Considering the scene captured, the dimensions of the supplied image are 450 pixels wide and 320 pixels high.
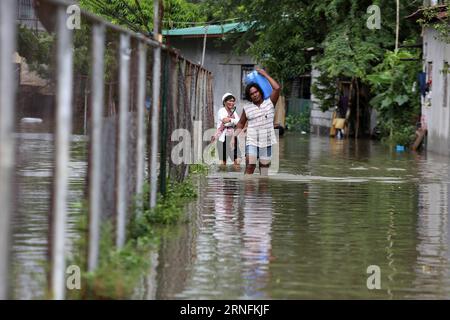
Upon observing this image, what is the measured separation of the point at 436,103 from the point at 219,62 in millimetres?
23317

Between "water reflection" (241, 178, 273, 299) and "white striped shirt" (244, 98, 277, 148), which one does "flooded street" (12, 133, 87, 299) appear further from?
"white striped shirt" (244, 98, 277, 148)

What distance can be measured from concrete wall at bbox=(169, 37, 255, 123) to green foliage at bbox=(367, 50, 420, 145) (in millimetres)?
16720

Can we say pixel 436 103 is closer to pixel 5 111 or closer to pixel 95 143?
pixel 95 143

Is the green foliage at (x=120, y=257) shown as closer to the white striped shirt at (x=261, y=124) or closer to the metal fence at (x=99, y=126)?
the metal fence at (x=99, y=126)

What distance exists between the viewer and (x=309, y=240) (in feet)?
37.7

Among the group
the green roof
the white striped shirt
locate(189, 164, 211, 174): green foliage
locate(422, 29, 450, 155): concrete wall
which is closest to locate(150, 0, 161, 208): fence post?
the white striped shirt

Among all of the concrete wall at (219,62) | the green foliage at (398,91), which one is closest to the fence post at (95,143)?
the green foliage at (398,91)

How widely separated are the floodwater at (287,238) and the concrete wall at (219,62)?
110 ft

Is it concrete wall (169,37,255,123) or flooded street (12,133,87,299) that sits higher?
concrete wall (169,37,255,123)

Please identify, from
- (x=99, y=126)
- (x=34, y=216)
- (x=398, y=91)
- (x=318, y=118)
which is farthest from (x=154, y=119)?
(x=318, y=118)

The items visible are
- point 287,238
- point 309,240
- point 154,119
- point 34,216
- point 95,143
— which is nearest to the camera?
point 95,143

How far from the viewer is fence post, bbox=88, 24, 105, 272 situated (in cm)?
787
